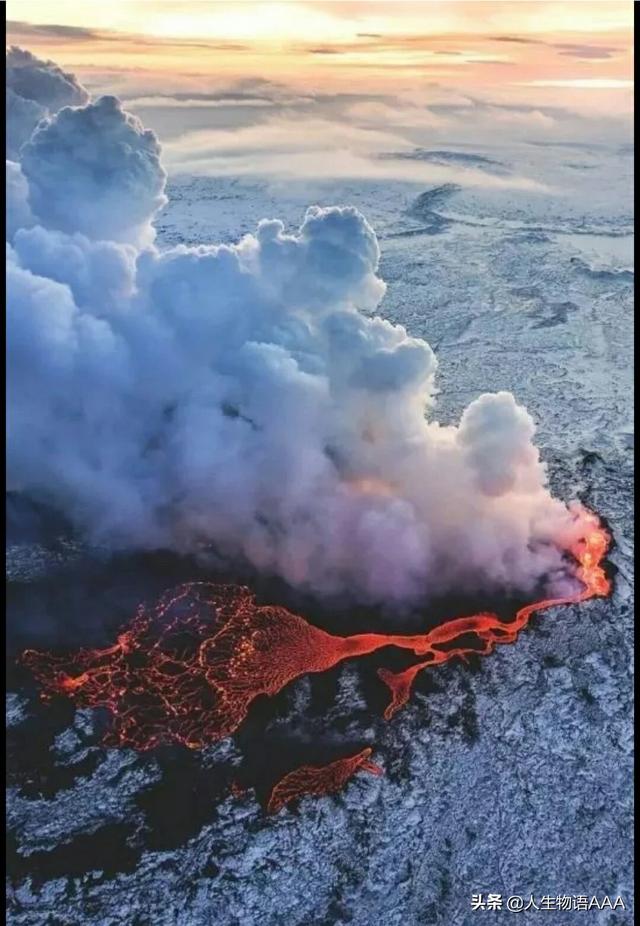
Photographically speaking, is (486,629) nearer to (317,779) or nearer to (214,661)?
(317,779)

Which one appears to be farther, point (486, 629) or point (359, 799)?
point (486, 629)

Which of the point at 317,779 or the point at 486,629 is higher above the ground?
the point at 486,629

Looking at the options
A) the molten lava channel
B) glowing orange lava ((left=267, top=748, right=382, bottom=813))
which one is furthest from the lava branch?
glowing orange lava ((left=267, top=748, right=382, bottom=813))

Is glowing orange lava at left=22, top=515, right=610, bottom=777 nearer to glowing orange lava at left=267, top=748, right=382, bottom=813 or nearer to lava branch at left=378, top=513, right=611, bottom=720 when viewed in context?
lava branch at left=378, top=513, right=611, bottom=720

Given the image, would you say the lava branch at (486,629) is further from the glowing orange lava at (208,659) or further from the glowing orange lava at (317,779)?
the glowing orange lava at (317,779)

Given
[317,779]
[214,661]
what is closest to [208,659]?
[214,661]
